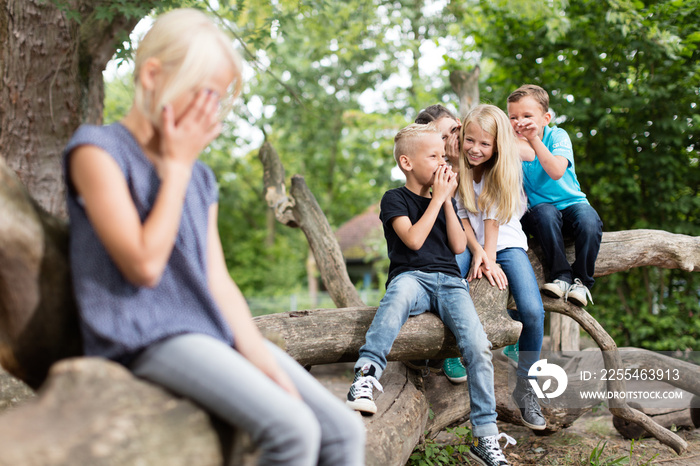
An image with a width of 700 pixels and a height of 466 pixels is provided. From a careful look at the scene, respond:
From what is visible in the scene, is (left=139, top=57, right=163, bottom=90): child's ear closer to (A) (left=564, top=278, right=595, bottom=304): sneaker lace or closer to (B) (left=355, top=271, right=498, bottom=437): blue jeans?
(B) (left=355, top=271, right=498, bottom=437): blue jeans

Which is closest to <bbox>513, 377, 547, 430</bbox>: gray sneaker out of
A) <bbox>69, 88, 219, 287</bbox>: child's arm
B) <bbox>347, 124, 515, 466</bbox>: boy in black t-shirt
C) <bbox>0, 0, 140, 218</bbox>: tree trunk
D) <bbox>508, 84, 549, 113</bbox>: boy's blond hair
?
<bbox>347, 124, 515, 466</bbox>: boy in black t-shirt

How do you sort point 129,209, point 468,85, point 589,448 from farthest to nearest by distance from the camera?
point 468,85 < point 589,448 < point 129,209

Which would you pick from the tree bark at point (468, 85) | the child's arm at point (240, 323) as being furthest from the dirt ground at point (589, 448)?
the tree bark at point (468, 85)

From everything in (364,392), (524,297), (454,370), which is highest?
(524,297)

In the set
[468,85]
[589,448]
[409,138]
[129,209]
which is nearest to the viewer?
[129,209]

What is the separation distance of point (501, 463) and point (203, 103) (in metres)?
2.15

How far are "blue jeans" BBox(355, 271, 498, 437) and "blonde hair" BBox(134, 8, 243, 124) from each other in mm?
1588

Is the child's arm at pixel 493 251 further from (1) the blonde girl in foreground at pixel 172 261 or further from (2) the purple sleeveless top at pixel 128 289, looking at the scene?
(2) the purple sleeveless top at pixel 128 289

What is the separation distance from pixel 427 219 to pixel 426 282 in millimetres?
350

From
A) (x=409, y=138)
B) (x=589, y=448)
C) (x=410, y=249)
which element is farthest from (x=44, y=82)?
(x=589, y=448)

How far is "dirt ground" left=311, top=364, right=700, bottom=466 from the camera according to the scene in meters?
3.48

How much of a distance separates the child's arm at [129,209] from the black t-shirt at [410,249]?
5.30 ft

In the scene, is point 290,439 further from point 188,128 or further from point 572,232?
point 572,232

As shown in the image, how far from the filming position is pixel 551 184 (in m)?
3.46
